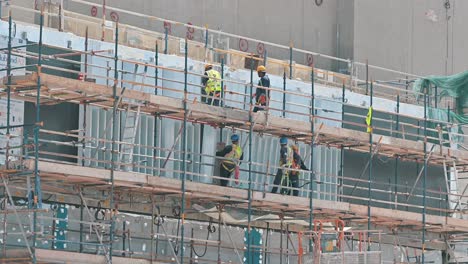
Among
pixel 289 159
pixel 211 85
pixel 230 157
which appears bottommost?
pixel 230 157

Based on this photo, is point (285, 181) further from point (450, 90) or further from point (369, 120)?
point (450, 90)

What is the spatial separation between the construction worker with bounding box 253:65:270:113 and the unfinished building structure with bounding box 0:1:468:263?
0.29 metres

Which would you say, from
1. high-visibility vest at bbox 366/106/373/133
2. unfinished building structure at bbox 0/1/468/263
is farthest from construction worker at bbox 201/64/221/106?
high-visibility vest at bbox 366/106/373/133

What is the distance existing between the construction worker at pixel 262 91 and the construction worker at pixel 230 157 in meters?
1.10

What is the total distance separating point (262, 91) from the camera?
41.4 m

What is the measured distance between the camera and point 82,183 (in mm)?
36406

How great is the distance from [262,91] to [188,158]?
2.61 meters

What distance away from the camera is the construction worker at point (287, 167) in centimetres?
4147

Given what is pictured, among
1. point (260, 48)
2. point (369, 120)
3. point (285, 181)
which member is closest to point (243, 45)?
point (260, 48)

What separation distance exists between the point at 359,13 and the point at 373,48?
1323 mm

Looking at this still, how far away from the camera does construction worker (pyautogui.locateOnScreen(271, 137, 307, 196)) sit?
41.5m

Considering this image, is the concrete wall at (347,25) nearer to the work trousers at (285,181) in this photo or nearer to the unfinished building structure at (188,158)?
the unfinished building structure at (188,158)

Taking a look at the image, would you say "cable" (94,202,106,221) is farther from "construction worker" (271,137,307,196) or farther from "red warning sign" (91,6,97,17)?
"red warning sign" (91,6,97,17)

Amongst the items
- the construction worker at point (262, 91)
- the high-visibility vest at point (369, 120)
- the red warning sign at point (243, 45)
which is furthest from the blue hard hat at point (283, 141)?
the red warning sign at point (243, 45)
